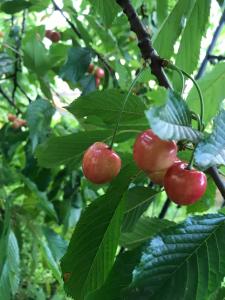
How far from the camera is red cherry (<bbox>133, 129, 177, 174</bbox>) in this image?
624 mm

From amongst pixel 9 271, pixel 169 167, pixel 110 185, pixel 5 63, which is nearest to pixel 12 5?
pixel 5 63

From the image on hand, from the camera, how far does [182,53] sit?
0.96 meters

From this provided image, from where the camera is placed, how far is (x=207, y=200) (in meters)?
0.95

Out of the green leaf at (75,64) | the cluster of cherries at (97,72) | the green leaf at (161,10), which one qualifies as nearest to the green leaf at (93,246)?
the green leaf at (161,10)

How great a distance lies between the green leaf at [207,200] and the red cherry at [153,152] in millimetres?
289

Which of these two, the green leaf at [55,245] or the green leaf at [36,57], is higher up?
the green leaf at [36,57]

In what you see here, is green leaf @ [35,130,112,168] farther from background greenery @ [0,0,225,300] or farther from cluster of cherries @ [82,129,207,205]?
cluster of cherries @ [82,129,207,205]

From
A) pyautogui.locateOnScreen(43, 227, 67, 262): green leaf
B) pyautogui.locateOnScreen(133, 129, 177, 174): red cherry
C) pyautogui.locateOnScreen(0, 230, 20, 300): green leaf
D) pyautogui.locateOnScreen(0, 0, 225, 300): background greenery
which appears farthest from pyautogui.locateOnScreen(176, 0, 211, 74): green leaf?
pyautogui.locateOnScreen(43, 227, 67, 262): green leaf

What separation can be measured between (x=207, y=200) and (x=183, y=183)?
34cm

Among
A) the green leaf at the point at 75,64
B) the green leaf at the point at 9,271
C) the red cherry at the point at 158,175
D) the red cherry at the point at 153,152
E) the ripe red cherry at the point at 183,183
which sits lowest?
the green leaf at the point at 9,271

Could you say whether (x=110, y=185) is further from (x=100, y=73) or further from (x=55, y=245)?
(x=100, y=73)

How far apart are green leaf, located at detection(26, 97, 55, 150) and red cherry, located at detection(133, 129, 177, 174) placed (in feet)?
2.52

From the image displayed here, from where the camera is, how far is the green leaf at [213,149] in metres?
0.53

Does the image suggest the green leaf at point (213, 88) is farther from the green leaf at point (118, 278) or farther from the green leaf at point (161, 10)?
the green leaf at point (118, 278)
